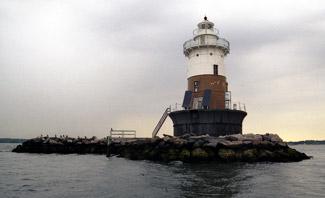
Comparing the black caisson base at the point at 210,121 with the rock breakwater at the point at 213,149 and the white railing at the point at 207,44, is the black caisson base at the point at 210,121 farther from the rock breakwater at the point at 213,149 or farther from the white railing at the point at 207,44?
the white railing at the point at 207,44

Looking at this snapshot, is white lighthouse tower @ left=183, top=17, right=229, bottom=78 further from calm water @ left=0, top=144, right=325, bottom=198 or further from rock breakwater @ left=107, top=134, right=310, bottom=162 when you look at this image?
calm water @ left=0, top=144, right=325, bottom=198

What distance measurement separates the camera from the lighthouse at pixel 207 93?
97.7 ft

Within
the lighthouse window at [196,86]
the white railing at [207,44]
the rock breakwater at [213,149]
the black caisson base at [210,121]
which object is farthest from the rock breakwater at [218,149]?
the white railing at [207,44]

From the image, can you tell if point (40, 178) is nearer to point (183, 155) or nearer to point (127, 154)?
point (183, 155)

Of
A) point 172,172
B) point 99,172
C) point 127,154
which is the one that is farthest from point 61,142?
point 172,172

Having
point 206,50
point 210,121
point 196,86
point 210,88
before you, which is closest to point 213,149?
point 210,121

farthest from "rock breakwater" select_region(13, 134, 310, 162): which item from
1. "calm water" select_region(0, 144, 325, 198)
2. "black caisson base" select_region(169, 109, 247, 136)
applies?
"calm water" select_region(0, 144, 325, 198)

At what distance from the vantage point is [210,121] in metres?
29.6

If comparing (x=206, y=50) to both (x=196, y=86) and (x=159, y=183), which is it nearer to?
(x=196, y=86)

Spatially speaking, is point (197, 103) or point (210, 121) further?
point (197, 103)

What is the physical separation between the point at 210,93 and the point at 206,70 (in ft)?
6.97

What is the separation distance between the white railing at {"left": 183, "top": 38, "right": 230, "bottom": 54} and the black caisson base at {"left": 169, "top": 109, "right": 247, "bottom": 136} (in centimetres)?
585

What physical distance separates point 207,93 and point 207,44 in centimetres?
432

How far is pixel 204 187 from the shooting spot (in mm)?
14281
